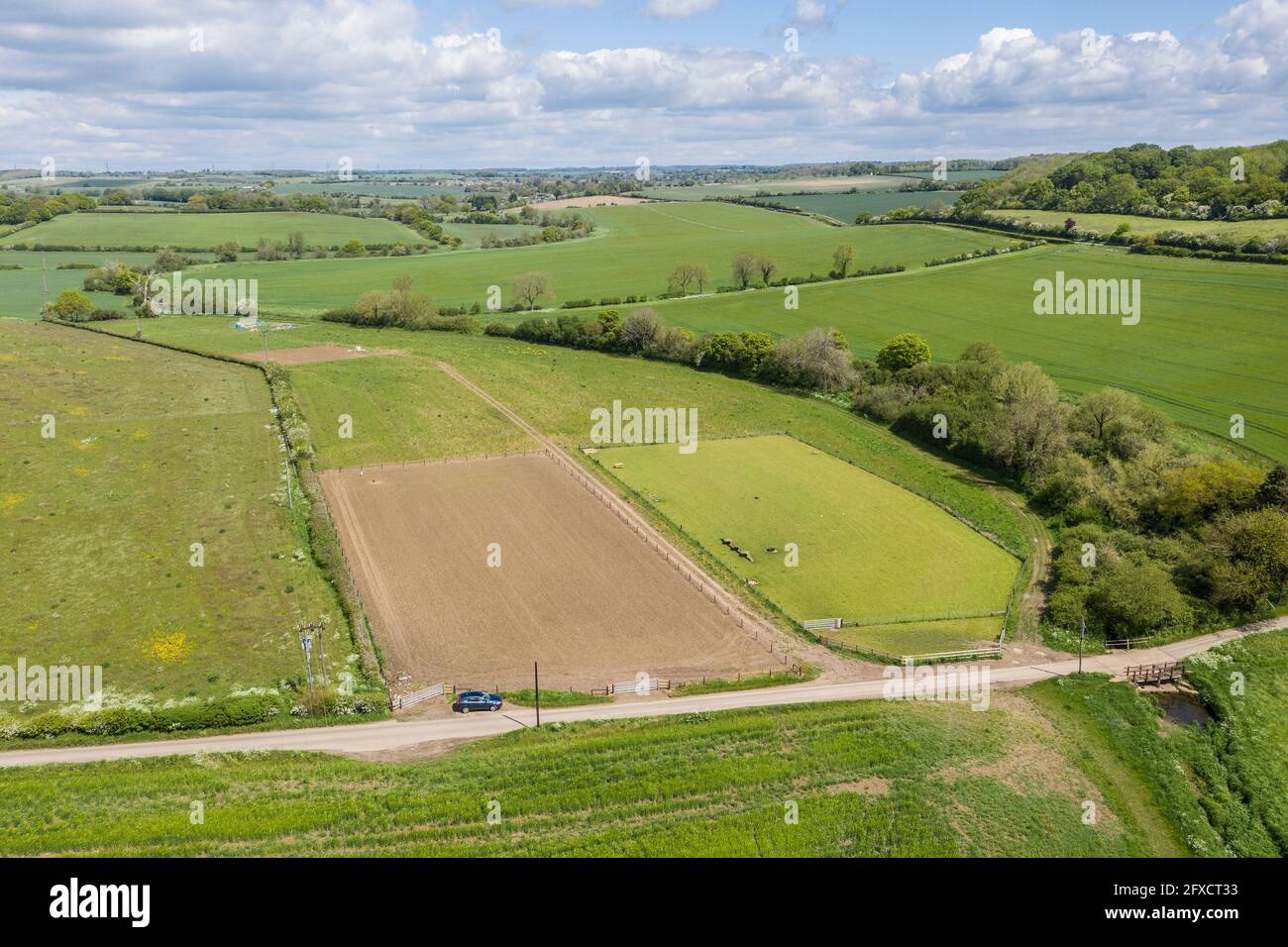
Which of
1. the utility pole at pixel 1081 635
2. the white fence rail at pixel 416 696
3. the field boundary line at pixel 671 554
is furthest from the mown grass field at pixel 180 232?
the utility pole at pixel 1081 635

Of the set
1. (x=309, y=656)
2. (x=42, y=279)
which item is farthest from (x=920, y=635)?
(x=42, y=279)

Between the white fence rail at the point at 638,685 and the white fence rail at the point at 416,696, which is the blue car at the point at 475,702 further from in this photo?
the white fence rail at the point at 638,685

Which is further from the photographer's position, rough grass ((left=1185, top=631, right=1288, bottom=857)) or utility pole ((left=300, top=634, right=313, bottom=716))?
utility pole ((left=300, top=634, right=313, bottom=716))

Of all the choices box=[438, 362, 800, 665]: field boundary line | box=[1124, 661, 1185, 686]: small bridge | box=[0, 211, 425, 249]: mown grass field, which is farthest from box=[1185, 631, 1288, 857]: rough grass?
box=[0, 211, 425, 249]: mown grass field

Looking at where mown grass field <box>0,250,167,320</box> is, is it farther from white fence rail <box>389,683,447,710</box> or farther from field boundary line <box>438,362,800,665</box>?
white fence rail <box>389,683,447,710</box>

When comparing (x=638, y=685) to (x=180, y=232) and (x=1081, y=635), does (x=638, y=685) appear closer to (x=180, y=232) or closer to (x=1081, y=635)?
(x=1081, y=635)

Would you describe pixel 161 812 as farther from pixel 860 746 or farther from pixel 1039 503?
pixel 1039 503
